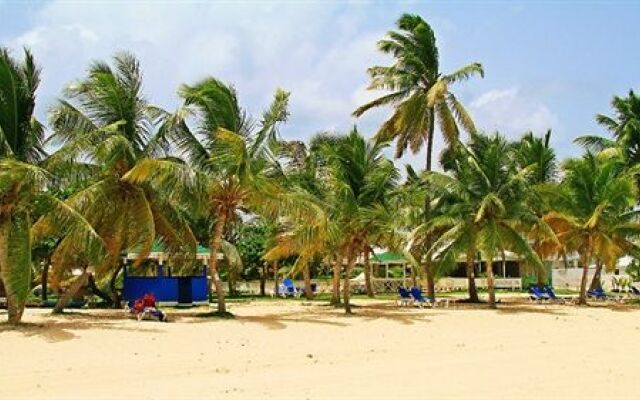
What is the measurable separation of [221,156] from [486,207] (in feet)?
33.4

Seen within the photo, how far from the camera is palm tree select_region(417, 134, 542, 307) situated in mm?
24906

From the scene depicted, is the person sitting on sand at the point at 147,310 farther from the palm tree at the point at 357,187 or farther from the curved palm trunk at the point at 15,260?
the palm tree at the point at 357,187

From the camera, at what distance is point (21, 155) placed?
53.8ft

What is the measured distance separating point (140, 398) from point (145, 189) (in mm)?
11817

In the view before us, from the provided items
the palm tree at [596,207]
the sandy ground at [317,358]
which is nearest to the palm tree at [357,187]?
the sandy ground at [317,358]

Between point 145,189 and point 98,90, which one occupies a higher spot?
point 98,90

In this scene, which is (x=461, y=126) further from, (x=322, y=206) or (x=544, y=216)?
(x=322, y=206)

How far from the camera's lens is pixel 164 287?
24922mm

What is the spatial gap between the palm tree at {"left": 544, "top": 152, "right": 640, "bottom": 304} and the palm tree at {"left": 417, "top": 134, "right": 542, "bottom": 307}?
2.66m

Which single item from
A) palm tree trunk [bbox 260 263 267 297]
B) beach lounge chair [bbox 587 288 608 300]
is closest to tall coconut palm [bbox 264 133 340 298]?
palm tree trunk [bbox 260 263 267 297]

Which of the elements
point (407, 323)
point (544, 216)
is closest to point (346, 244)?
point (407, 323)

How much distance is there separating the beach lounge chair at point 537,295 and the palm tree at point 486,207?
14.2ft

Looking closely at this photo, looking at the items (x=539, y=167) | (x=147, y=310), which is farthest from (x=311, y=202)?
(x=539, y=167)

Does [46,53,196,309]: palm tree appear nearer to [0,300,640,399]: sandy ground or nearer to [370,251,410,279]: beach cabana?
[0,300,640,399]: sandy ground
